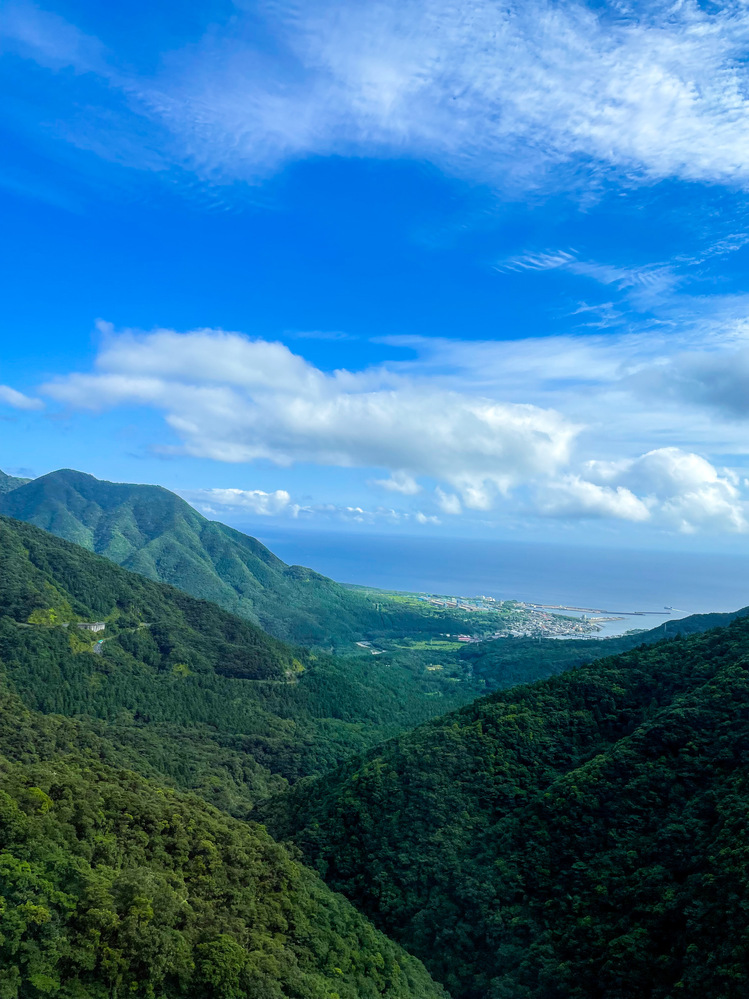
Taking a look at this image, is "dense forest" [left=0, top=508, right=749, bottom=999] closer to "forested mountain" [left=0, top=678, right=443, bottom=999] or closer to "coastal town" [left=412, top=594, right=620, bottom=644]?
"forested mountain" [left=0, top=678, right=443, bottom=999]

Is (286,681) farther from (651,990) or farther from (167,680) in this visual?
(651,990)

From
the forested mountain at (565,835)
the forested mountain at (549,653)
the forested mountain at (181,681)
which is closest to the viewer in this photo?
the forested mountain at (565,835)

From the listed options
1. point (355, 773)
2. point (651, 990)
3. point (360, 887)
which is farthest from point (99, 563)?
point (651, 990)

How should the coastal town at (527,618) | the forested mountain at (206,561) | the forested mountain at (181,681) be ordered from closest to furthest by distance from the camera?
the forested mountain at (181,681)
the coastal town at (527,618)
the forested mountain at (206,561)

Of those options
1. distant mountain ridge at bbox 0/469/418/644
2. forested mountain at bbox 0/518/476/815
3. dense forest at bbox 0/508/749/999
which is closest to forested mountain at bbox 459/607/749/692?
forested mountain at bbox 0/518/476/815

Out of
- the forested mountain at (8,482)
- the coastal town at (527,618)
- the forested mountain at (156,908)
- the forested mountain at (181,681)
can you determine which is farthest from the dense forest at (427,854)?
the forested mountain at (8,482)

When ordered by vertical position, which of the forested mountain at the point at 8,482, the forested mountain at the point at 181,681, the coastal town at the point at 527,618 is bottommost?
the forested mountain at the point at 181,681

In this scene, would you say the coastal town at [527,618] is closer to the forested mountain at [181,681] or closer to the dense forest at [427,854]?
the forested mountain at [181,681]
